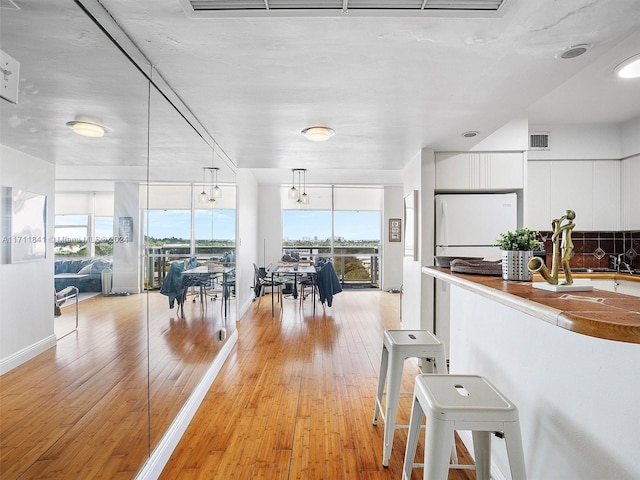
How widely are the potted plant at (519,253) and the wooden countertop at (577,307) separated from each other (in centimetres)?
7

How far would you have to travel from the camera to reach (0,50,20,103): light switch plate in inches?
36.7

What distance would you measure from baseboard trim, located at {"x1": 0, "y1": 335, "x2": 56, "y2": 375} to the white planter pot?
74.3 inches

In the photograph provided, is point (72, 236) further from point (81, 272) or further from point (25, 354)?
point (25, 354)

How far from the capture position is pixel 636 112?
140 inches

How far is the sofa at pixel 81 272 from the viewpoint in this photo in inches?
45.4

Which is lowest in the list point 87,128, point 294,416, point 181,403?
point 294,416

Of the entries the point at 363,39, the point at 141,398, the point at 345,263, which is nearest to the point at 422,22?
the point at 363,39

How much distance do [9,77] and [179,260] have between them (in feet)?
5.24

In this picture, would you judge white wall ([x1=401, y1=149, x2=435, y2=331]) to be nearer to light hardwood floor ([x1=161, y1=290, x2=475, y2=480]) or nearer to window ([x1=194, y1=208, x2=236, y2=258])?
light hardwood floor ([x1=161, y1=290, x2=475, y2=480])

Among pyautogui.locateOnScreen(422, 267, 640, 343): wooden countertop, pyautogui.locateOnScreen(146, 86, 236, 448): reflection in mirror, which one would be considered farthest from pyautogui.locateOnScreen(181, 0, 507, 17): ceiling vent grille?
pyautogui.locateOnScreen(422, 267, 640, 343): wooden countertop

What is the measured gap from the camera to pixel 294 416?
259 cm

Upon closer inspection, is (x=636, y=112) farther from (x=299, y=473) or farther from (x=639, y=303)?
(x=299, y=473)

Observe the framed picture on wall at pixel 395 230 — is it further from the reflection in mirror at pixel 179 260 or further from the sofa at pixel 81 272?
the sofa at pixel 81 272

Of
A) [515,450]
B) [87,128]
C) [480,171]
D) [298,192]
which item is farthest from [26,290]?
[298,192]
